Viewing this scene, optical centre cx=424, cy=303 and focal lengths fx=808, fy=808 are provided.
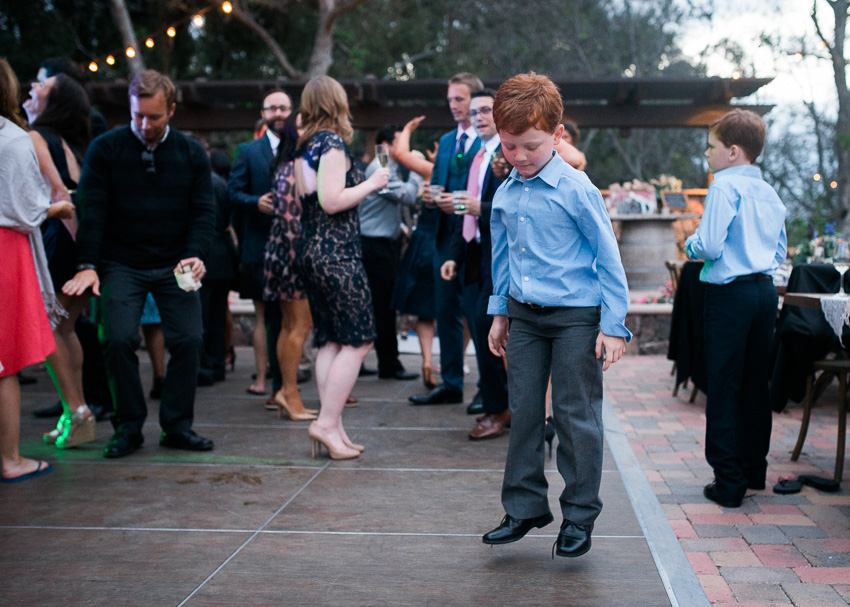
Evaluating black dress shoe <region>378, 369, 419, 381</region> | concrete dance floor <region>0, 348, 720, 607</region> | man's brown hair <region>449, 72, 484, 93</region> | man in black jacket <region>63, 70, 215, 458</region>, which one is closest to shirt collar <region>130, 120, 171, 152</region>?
man in black jacket <region>63, 70, 215, 458</region>

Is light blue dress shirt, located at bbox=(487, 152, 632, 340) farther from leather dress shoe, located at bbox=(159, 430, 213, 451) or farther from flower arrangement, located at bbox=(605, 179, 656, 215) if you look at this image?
flower arrangement, located at bbox=(605, 179, 656, 215)

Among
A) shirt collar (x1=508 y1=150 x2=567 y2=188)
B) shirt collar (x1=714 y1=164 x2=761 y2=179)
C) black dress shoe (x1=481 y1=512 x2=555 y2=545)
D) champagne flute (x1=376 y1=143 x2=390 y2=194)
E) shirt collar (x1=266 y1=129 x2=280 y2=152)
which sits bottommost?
black dress shoe (x1=481 y1=512 x2=555 y2=545)

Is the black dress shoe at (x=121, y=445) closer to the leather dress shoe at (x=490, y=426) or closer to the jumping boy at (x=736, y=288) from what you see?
the leather dress shoe at (x=490, y=426)

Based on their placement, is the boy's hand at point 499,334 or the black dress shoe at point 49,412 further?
the black dress shoe at point 49,412

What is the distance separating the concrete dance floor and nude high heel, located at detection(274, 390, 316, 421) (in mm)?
497

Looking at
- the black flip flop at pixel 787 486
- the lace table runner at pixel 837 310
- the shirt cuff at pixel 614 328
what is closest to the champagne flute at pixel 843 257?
the lace table runner at pixel 837 310

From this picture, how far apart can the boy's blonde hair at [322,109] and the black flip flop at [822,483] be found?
107 inches

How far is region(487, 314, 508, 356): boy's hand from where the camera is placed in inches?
110

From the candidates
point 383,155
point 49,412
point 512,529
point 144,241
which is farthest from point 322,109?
point 49,412

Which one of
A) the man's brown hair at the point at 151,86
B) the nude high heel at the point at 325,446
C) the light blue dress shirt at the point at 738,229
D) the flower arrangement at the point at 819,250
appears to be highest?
the man's brown hair at the point at 151,86

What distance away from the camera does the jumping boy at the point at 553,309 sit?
2.51m

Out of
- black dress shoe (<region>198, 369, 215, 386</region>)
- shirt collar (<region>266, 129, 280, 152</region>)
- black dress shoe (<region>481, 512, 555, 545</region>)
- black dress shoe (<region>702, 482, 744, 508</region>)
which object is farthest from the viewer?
black dress shoe (<region>198, 369, 215, 386</region>)

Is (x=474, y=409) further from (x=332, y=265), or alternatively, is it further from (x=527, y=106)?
(x=527, y=106)

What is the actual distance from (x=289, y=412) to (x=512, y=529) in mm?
2589
